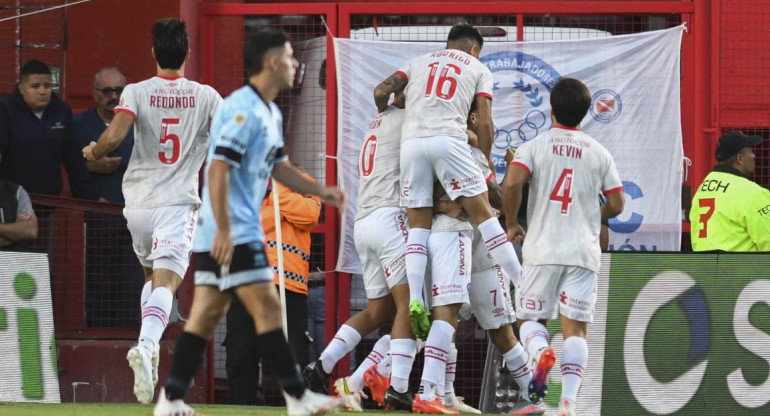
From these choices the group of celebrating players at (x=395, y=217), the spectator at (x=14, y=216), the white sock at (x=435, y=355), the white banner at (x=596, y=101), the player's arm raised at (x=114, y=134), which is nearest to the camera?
the group of celebrating players at (x=395, y=217)

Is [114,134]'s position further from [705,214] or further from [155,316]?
[705,214]

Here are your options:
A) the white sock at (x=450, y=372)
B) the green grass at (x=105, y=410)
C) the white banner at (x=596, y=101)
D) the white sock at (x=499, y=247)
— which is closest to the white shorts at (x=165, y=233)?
the green grass at (x=105, y=410)

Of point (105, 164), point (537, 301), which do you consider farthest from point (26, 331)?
point (537, 301)

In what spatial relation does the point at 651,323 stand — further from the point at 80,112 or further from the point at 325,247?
the point at 80,112

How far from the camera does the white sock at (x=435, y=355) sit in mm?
9133

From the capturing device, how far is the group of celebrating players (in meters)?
6.73

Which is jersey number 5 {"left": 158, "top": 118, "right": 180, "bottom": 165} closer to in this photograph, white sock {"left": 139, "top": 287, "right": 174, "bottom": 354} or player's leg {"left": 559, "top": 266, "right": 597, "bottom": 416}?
white sock {"left": 139, "top": 287, "right": 174, "bottom": 354}

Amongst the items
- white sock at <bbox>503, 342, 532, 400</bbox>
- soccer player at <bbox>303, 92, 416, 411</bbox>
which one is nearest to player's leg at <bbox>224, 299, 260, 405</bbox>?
soccer player at <bbox>303, 92, 416, 411</bbox>

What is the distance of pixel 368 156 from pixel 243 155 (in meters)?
3.65

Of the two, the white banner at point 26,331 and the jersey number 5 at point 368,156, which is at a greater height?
the jersey number 5 at point 368,156

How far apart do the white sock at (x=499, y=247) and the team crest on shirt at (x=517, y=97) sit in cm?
237

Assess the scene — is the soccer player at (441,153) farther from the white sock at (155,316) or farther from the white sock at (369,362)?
the white sock at (155,316)

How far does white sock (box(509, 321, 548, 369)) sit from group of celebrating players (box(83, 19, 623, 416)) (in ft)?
0.04

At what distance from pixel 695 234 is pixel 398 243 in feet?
8.74
